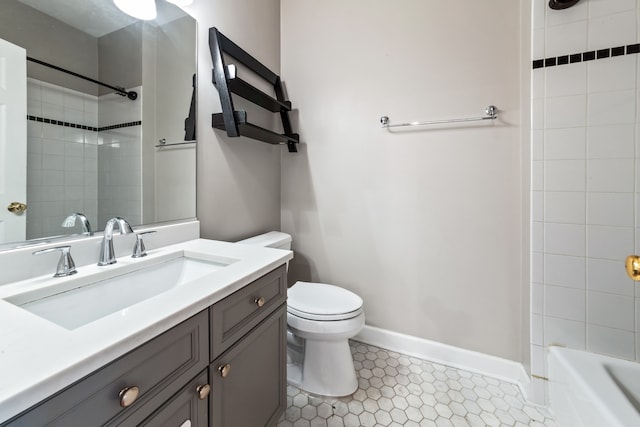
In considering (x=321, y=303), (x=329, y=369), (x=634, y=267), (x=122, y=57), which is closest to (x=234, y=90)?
(x=122, y=57)

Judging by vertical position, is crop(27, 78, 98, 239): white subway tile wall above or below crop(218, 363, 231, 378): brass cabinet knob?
above

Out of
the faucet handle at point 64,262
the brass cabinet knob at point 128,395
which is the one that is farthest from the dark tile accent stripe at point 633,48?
the faucet handle at point 64,262

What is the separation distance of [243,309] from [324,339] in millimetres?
630

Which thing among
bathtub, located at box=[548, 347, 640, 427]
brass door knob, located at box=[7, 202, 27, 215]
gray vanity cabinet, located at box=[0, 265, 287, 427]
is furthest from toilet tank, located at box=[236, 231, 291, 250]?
bathtub, located at box=[548, 347, 640, 427]

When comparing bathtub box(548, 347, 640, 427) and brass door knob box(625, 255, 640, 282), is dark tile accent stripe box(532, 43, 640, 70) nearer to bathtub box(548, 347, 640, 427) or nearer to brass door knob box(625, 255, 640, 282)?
brass door knob box(625, 255, 640, 282)

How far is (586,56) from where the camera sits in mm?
1187

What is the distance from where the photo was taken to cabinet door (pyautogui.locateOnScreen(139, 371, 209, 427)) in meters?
0.59

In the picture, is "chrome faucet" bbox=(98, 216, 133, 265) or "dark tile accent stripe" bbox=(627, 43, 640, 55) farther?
"dark tile accent stripe" bbox=(627, 43, 640, 55)

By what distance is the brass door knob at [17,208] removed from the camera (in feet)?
2.62

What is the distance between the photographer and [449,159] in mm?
1558

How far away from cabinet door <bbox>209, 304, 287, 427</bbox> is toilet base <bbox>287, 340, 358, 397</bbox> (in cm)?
31

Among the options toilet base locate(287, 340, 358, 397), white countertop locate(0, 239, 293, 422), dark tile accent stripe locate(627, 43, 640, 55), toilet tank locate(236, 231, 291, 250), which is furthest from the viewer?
toilet tank locate(236, 231, 291, 250)

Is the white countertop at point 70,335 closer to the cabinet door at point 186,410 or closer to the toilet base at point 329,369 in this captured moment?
the cabinet door at point 186,410

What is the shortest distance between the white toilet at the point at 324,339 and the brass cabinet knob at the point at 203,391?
66 cm
